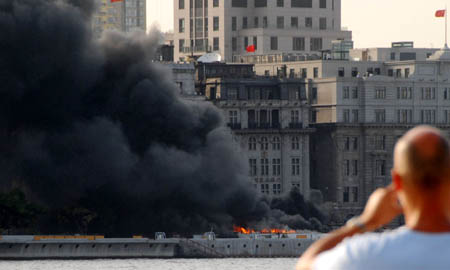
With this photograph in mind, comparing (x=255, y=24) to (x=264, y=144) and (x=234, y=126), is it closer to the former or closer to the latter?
(x=234, y=126)

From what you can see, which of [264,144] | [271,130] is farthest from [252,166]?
[271,130]

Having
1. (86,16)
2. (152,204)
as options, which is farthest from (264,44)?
(152,204)

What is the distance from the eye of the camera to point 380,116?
387 feet

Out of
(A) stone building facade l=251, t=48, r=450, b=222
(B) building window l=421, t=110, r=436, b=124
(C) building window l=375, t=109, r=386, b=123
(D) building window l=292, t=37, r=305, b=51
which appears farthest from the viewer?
(D) building window l=292, t=37, r=305, b=51

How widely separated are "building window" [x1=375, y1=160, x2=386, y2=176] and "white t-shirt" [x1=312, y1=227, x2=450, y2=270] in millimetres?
110691

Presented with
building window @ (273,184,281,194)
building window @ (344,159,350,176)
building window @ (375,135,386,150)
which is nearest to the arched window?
building window @ (273,184,281,194)

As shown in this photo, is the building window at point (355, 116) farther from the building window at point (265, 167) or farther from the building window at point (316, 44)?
the building window at point (316, 44)

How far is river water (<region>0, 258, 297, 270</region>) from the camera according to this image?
75625 millimetres

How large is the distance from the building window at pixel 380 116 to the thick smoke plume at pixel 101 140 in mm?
21149

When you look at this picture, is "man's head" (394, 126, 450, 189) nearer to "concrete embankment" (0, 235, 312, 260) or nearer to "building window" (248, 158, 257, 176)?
"concrete embankment" (0, 235, 312, 260)

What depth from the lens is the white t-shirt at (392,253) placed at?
4.86 m

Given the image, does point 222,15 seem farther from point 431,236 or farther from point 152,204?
point 431,236

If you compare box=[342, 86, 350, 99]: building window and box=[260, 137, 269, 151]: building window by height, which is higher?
box=[342, 86, 350, 99]: building window

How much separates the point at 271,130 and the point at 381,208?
10771cm
